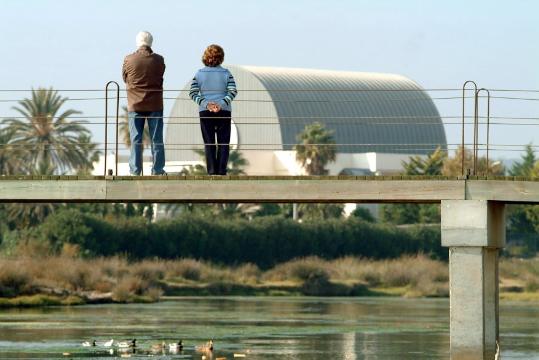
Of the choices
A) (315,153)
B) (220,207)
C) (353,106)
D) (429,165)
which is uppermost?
(353,106)

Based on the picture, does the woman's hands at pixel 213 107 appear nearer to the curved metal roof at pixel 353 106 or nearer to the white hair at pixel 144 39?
the white hair at pixel 144 39

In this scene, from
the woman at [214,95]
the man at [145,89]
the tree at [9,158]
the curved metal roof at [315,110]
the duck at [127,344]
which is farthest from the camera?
the curved metal roof at [315,110]

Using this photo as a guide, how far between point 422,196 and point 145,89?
5.61 metres

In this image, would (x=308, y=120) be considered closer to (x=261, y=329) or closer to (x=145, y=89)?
(x=261, y=329)

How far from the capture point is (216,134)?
30250mm

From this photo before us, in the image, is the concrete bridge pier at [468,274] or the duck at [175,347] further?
the duck at [175,347]

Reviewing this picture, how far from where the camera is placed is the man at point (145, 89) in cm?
2997

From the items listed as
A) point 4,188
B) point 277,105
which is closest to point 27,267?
point 4,188

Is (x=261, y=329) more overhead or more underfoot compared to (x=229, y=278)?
more underfoot

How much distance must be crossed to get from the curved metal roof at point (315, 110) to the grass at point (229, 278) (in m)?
46.2

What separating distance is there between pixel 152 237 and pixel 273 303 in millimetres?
22122

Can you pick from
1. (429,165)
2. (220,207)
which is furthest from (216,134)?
(429,165)

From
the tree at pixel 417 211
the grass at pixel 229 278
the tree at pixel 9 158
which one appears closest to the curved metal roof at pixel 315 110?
the tree at pixel 417 211

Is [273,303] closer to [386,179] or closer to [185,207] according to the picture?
[185,207]
